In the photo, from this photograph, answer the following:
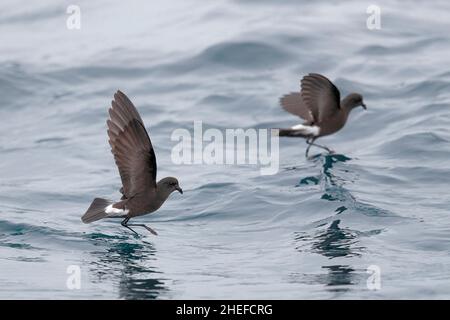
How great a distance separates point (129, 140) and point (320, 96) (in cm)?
398

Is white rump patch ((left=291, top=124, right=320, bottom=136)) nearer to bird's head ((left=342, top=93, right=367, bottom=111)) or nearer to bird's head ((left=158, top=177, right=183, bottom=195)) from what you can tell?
bird's head ((left=342, top=93, right=367, bottom=111))

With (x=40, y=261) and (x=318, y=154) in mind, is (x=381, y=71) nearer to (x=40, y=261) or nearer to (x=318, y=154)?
(x=318, y=154)

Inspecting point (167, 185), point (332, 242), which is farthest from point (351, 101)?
point (167, 185)

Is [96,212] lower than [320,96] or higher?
lower

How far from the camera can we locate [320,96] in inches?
504

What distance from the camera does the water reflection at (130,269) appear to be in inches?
354

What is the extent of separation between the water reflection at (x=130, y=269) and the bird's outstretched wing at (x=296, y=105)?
360 centimetres

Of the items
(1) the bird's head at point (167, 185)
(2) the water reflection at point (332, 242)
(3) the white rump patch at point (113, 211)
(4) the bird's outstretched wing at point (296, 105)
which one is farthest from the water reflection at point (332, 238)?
(3) the white rump patch at point (113, 211)

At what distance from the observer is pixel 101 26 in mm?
20516

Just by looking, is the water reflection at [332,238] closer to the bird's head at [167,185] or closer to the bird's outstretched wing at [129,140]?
the bird's head at [167,185]

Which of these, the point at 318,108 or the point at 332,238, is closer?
the point at 332,238

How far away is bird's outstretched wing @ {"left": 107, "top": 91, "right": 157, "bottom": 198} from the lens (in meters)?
9.30

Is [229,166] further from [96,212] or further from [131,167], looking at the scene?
[131,167]

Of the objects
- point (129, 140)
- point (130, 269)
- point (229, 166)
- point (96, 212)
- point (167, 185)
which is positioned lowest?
point (130, 269)
